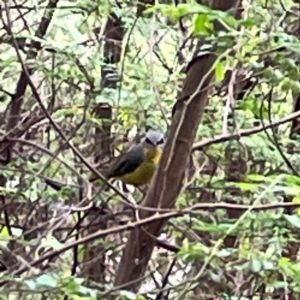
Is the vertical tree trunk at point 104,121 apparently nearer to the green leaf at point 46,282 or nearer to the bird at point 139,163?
the bird at point 139,163

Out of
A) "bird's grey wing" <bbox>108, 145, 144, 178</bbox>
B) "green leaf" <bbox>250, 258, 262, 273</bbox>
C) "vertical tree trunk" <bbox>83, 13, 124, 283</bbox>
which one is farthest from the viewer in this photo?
"bird's grey wing" <bbox>108, 145, 144, 178</bbox>

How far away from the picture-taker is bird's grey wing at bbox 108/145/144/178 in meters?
2.94

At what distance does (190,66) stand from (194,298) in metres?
0.93

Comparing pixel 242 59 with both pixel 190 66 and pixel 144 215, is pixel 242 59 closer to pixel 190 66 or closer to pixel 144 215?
pixel 190 66

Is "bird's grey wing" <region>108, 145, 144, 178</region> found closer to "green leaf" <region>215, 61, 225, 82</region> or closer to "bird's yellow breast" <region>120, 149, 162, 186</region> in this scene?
"bird's yellow breast" <region>120, 149, 162, 186</region>

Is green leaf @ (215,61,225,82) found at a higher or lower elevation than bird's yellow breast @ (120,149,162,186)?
higher

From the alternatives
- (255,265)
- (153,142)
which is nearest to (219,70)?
(255,265)

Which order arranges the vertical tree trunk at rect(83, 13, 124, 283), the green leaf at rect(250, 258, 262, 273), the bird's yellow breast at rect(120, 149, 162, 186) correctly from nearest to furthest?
the green leaf at rect(250, 258, 262, 273) < the vertical tree trunk at rect(83, 13, 124, 283) < the bird's yellow breast at rect(120, 149, 162, 186)

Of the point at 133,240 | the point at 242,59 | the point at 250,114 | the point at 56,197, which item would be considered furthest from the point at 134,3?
the point at 242,59

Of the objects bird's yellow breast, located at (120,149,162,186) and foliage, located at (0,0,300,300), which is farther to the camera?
bird's yellow breast, located at (120,149,162,186)

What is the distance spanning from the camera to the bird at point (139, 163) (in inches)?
113

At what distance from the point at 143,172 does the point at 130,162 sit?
0.32 ft

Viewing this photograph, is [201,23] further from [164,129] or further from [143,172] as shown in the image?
[143,172]

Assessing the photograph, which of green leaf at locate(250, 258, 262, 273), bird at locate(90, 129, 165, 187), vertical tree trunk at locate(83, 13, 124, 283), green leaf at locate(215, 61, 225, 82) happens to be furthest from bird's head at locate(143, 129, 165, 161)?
green leaf at locate(215, 61, 225, 82)
